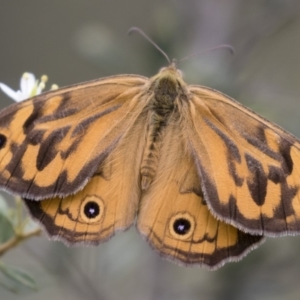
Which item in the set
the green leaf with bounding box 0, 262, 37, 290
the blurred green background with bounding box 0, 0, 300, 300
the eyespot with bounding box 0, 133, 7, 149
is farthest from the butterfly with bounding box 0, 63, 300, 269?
the blurred green background with bounding box 0, 0, 300, 300

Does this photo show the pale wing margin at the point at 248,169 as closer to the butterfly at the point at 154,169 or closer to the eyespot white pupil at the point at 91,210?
the butterfly at the point at 154,169

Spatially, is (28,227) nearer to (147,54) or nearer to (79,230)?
Result: (79,230)

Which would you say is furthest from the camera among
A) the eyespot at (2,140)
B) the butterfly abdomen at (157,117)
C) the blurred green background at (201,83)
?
the blurred green background at (201,83)

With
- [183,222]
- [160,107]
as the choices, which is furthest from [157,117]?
[183,222]

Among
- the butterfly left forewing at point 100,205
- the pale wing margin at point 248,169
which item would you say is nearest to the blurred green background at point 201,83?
the butterfly left forewing at point 100,205

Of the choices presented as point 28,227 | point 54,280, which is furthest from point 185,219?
point 54,280
